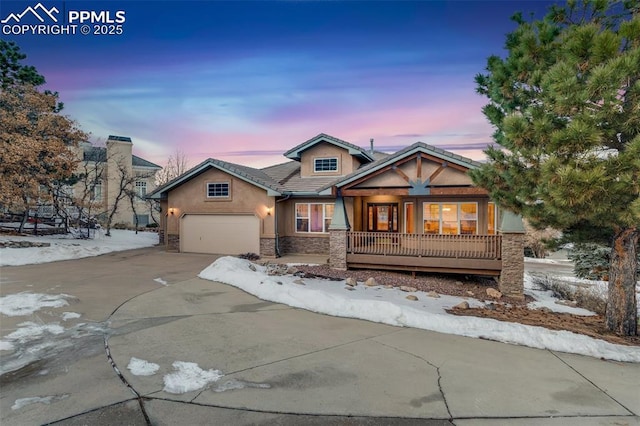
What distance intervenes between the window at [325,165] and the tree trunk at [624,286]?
1243cm

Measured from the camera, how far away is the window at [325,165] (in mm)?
17594

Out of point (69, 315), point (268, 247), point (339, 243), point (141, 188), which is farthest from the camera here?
point (141, 188)

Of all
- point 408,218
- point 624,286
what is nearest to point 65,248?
point 408,218

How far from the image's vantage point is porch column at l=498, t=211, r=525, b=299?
33.3ft

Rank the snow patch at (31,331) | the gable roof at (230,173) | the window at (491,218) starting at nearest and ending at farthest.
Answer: the snow patch at (31,331) < the window at (491,218) < the gable roof at (230,173)

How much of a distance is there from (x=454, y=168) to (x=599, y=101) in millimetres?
6643

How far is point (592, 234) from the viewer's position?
22.4 feet

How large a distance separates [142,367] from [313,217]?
12.7 metres

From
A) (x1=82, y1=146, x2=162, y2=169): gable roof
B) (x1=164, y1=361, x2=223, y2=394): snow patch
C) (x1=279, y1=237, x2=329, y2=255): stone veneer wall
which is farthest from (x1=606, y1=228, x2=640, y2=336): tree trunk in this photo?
(x1=82, y1=146, x2=162, y2=169): gable roof

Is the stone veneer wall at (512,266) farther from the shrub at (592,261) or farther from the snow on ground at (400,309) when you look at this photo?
the shrub at (592,261)

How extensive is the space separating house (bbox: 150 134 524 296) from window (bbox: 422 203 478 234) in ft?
0.13

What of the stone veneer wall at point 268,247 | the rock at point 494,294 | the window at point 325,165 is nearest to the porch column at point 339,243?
the stone veneer wall at point 268,247

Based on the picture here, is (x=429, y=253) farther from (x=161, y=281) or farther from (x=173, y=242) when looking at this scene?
(x=173, y=242)

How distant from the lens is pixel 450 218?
14336 millimetres
